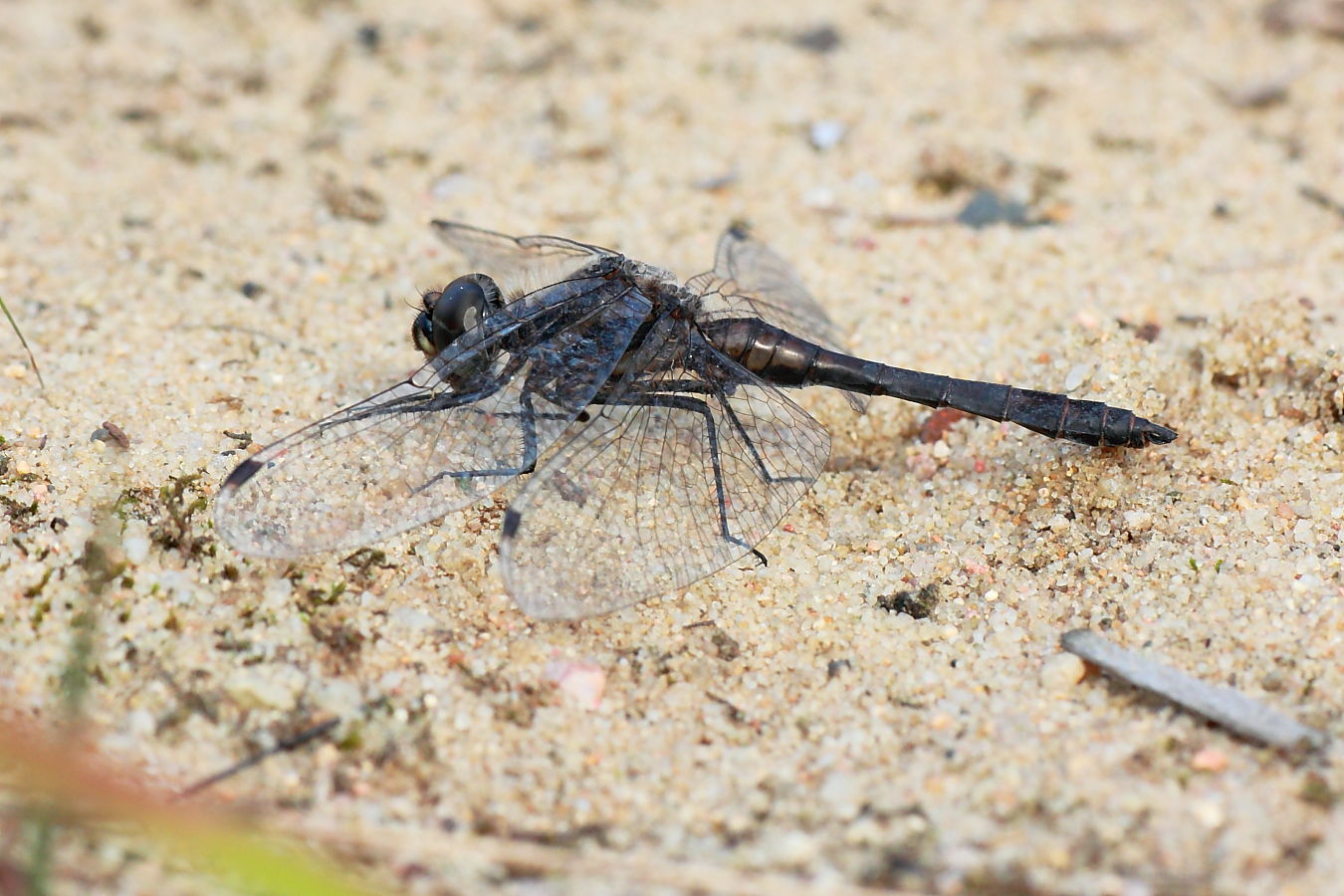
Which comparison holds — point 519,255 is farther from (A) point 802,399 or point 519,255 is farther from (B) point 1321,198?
(B) point 1321,198

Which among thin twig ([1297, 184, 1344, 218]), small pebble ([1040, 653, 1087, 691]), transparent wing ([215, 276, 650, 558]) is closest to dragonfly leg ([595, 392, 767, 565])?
transparent wing ([215, 276, 650, 558])

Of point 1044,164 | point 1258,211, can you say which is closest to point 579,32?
point 1044,164

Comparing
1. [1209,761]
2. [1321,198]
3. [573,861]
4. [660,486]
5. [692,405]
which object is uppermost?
[1321,198]

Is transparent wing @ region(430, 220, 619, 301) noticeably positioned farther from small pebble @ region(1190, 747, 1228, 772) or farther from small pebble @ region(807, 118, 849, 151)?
small pebble @ region(1190, 747, 1228, 772)

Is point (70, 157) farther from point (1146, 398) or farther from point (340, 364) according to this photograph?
point (1146, 398)

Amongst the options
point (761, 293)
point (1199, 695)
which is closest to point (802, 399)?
point (761, 293)

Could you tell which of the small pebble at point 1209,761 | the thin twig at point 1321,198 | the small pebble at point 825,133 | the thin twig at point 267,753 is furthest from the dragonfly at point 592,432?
the thin twig at point 1321,198

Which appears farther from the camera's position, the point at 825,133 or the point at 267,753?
the point at 825,133

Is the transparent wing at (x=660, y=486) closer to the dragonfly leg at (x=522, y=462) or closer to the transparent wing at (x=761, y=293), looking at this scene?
the dragonfly leg at (x=522, y=462)
